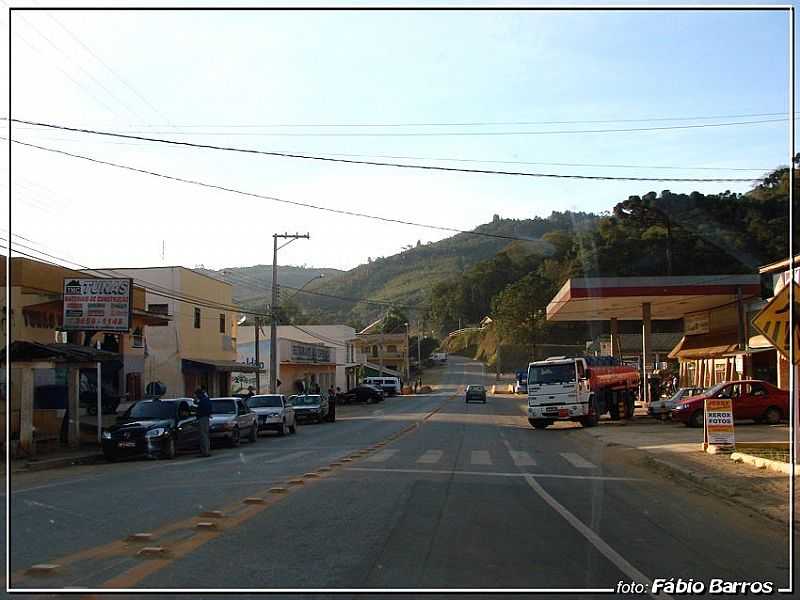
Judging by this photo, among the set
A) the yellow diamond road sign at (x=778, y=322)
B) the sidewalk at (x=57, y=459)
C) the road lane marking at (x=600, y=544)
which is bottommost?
the sidewalk at (x=57, y=459)

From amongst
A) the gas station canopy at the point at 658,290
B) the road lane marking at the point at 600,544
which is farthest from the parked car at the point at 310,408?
the road lane marking at the point at 600,544

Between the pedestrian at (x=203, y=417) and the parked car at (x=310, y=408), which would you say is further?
the parked car at (x=310, y=408)

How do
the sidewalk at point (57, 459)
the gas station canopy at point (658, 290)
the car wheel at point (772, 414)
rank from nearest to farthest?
the sidewalk at point (57, 459) < the car wheel at point (772, 414) < the gas station canopy at point (658, 290)

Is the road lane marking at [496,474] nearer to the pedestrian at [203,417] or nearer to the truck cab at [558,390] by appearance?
the pedestrian at [203,417]

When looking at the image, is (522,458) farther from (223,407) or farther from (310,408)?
(310,408)

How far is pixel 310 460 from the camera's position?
67.1 ft

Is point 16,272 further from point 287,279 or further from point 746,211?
point 287,279

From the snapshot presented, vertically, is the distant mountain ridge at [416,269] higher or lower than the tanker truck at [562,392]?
higher

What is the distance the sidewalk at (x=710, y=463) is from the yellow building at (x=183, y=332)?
77.0ft

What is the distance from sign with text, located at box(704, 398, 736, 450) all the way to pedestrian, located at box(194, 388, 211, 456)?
1271 centimetres

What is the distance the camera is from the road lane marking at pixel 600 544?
7.80m

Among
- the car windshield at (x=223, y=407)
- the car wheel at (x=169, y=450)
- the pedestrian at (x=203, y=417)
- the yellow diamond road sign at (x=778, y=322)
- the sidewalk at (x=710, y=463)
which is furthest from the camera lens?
the car windshield at (x=223, y=407)

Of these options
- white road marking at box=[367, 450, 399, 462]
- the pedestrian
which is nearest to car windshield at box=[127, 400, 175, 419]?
the pedestrian

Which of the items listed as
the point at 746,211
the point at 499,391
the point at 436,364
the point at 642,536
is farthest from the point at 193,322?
the point at 436,364
